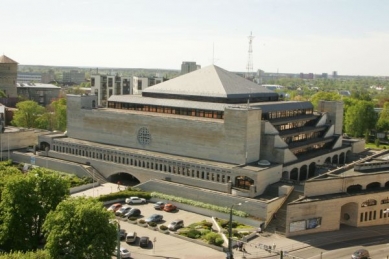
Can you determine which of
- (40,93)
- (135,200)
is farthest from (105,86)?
(135,200)

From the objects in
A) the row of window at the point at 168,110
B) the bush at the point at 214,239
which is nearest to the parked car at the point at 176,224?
the bush at the point at 214,239

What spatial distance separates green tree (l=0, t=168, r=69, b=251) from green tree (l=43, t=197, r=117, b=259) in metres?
5.71

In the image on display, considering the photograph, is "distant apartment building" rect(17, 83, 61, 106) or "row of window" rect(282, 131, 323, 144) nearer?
"row of window" rect(282, 131, 323, 144)

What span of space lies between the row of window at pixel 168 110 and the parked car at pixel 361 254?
111ft

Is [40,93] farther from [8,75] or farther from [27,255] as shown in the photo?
[27,255]

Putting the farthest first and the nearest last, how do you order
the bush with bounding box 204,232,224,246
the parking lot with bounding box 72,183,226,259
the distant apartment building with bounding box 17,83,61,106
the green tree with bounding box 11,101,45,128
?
the distant apartment building with bounding box 17,83,61,106 < the green tree with bounding box 11,101,45,128 < the bush with bounding box 204,232,224,246 < the parking lot with bounding box 72,183,226,259

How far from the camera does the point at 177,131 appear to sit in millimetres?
78062

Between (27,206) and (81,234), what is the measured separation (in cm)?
946

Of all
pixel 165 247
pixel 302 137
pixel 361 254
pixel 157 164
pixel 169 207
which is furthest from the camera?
pixel 302 137

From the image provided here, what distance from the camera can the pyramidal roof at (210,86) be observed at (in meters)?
83.6

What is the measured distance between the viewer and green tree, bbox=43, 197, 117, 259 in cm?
4244

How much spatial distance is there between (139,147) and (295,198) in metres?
31.1

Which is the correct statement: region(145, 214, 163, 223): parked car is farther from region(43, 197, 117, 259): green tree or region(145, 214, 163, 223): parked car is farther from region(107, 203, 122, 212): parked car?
region(43, 197, 117, 259): green tree

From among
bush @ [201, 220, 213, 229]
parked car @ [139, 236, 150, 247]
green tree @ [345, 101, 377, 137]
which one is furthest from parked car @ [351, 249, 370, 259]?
green tree @ [345, 101, 377, 137]
